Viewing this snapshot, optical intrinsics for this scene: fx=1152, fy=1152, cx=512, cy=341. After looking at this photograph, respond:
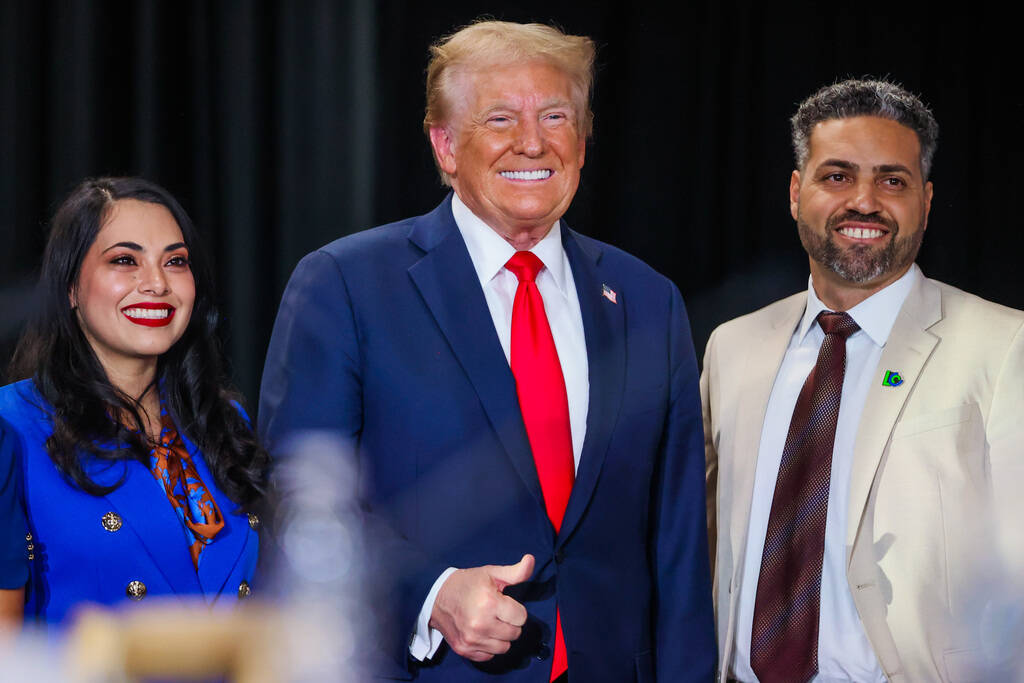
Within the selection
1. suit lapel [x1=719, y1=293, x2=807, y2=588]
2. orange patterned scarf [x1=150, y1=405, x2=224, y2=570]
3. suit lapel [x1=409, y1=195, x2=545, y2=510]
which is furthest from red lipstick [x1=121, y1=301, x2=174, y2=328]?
suit lapel [x1=719, y1=293, x2=807, y2=588]

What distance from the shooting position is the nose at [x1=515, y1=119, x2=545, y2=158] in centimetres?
212

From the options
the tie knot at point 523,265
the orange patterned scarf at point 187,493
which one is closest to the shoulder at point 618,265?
the tie knot at point 523,265

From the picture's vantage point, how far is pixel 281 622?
2.08m

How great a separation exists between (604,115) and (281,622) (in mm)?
1853

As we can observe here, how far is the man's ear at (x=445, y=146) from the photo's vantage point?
221 centimetres

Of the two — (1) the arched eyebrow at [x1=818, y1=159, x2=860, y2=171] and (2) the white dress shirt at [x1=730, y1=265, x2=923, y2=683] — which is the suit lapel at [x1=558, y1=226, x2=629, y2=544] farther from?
(1) the arched eyebrow at [x1=818, y1=159, x2=860, y2=171]

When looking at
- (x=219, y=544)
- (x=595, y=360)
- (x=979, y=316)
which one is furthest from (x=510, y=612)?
(x=979, y=316)

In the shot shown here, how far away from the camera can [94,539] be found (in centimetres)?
196

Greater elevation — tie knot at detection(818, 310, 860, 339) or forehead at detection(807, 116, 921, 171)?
forehead at detection(807, 116, 921, 171)

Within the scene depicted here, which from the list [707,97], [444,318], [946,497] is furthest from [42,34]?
[946,497]

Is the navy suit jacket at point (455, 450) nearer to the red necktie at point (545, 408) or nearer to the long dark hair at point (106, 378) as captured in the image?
the red necktie at point (545, 408)

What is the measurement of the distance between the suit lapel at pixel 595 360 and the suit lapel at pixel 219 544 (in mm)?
601

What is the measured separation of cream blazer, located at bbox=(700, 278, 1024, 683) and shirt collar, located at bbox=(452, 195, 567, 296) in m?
0.81

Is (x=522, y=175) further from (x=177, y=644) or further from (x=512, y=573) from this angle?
(x=177, y=644)
